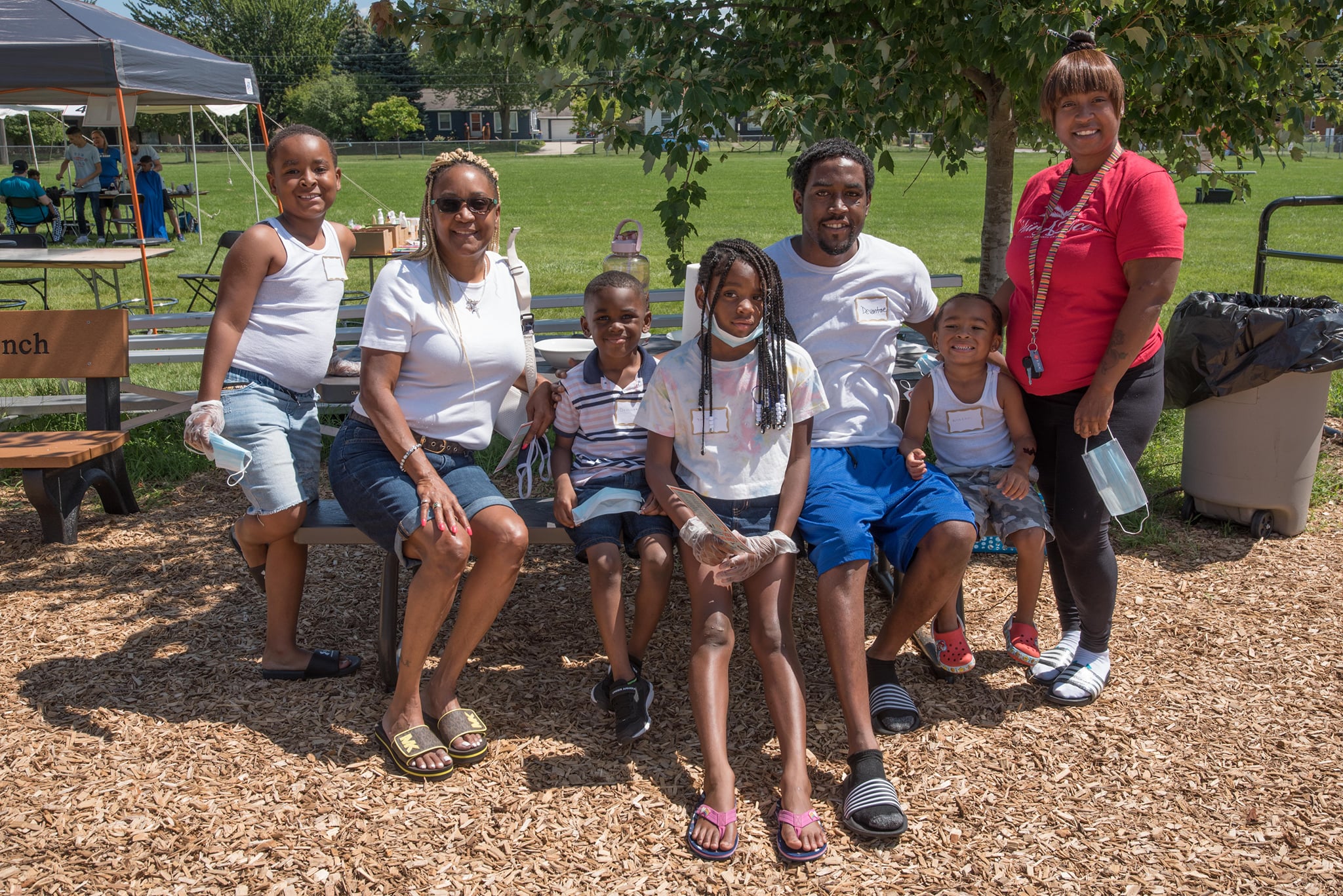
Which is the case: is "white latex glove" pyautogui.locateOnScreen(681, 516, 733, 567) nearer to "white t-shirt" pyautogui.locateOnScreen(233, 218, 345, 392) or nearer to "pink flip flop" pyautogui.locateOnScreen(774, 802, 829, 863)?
"pink flip flop" pyautogui.locateOnScreen(774, 802, 829, 863)

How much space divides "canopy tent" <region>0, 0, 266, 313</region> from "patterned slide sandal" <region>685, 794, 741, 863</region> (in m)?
8.56

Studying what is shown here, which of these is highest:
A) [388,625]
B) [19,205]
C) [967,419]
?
[19,205]

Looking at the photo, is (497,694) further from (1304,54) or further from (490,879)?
(1304,54)

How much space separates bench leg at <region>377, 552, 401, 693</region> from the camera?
340 cm

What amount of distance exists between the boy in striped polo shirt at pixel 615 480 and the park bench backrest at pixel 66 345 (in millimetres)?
2461

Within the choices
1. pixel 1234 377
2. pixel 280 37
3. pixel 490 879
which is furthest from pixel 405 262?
pixel 280 37

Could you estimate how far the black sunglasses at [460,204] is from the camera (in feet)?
10.3

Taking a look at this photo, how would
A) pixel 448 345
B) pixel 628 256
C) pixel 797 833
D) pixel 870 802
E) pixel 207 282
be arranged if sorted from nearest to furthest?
pixel 797 833 < pixel 870 802 < pixel 448 345 < pixel 628 256 < pixel 207 282

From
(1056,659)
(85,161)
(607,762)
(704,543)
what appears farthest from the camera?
(85,161)

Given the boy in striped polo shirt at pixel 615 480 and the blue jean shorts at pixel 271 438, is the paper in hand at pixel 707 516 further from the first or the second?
the blue jean shorts at pixel 271 438

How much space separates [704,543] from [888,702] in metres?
0.83

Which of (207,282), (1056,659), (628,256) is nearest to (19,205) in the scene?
(207,282)

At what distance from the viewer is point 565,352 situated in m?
4.33

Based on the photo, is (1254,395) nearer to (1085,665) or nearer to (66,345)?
(1085,665)
